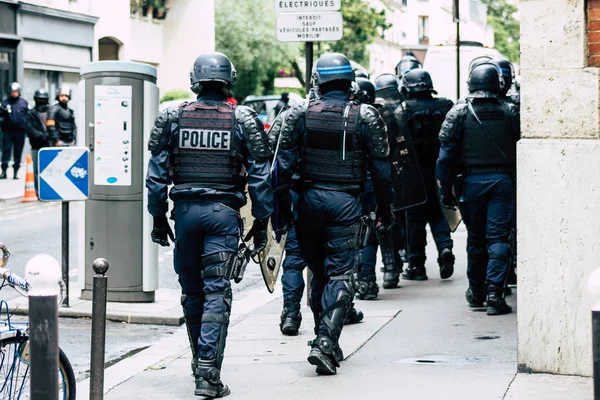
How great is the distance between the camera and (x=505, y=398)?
6148 mm

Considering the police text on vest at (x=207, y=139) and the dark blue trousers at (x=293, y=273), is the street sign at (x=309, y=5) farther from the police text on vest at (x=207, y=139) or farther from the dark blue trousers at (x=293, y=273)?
the police text on vest at (x=207, y=139)

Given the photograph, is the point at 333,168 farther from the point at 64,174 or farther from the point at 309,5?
the point at 64,174

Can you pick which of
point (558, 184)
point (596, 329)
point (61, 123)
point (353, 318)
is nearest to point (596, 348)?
point (596, 329)

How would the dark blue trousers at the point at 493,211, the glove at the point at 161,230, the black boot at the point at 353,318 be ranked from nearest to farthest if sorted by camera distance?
1. the glove at the point at 161,230
2. the black boot at the point at 353,318
3. the dark blue trousers at the point at 493,211

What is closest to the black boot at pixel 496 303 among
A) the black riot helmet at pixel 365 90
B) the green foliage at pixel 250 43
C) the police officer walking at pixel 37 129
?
the black riot helmet at pixel 365 90

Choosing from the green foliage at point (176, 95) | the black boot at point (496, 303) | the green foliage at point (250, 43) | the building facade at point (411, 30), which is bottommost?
the black boot at point (496, 303)

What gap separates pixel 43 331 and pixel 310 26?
5.64 meters

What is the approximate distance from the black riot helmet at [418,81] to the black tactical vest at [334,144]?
3.51 m

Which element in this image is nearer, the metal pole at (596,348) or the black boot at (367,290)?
the metal pole at (596,348)

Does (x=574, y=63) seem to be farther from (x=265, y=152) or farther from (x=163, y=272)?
(x=163, y=272)

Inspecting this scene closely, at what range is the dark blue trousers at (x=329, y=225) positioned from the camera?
23.4ft

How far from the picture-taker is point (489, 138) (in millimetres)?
9055

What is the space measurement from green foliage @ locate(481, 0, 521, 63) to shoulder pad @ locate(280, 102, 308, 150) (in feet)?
314

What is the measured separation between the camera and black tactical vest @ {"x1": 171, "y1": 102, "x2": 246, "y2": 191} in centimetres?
660
